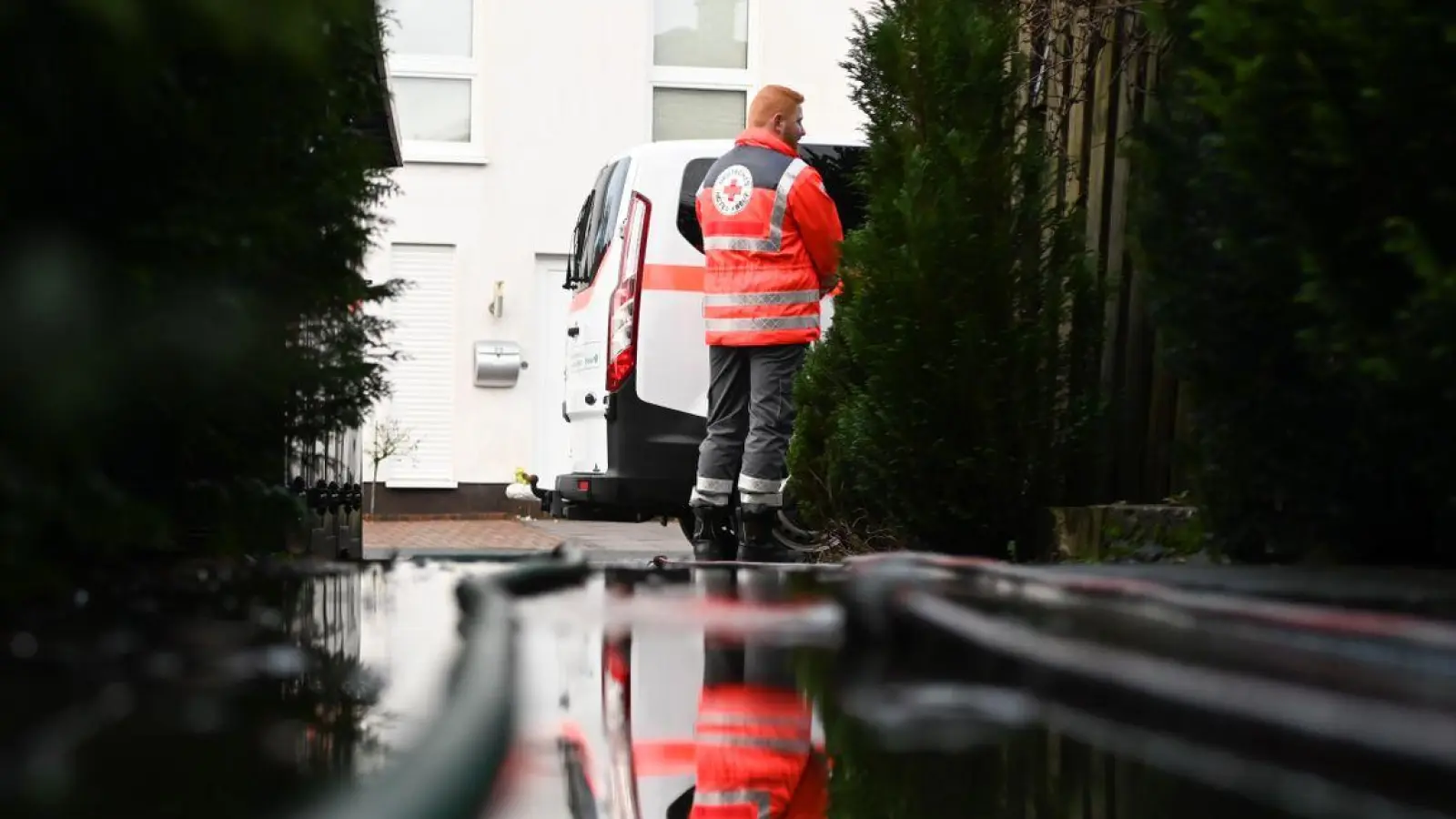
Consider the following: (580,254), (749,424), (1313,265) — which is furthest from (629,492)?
(1313,265)

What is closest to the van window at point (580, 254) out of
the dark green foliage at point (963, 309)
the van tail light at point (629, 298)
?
the van tail light at point (629, 298)

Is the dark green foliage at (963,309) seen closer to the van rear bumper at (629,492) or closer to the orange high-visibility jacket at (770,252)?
the orange high-visibility jacket at (770,252)

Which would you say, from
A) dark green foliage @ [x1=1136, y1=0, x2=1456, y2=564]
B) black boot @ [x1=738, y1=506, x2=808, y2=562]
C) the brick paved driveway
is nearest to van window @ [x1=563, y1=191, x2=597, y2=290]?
the brick paved driveway

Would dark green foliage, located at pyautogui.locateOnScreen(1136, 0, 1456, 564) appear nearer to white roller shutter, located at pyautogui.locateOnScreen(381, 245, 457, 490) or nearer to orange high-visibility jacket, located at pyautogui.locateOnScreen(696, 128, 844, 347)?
orange high-visibility jacket, located at pyautogui.locateOnScreen(696, 128, 844, 347)

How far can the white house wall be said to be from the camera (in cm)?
2002

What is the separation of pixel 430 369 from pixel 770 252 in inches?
488

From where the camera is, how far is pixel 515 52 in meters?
20.3

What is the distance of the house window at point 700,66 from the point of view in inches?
818

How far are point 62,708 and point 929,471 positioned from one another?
463 cm

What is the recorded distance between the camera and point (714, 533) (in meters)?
8.45

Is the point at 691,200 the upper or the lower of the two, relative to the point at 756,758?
upper

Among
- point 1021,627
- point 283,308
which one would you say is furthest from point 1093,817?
point 283,308

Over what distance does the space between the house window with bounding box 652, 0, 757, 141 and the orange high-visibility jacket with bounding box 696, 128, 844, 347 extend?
1262 centimetres

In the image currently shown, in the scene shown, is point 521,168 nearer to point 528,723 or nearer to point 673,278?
point 673,278
